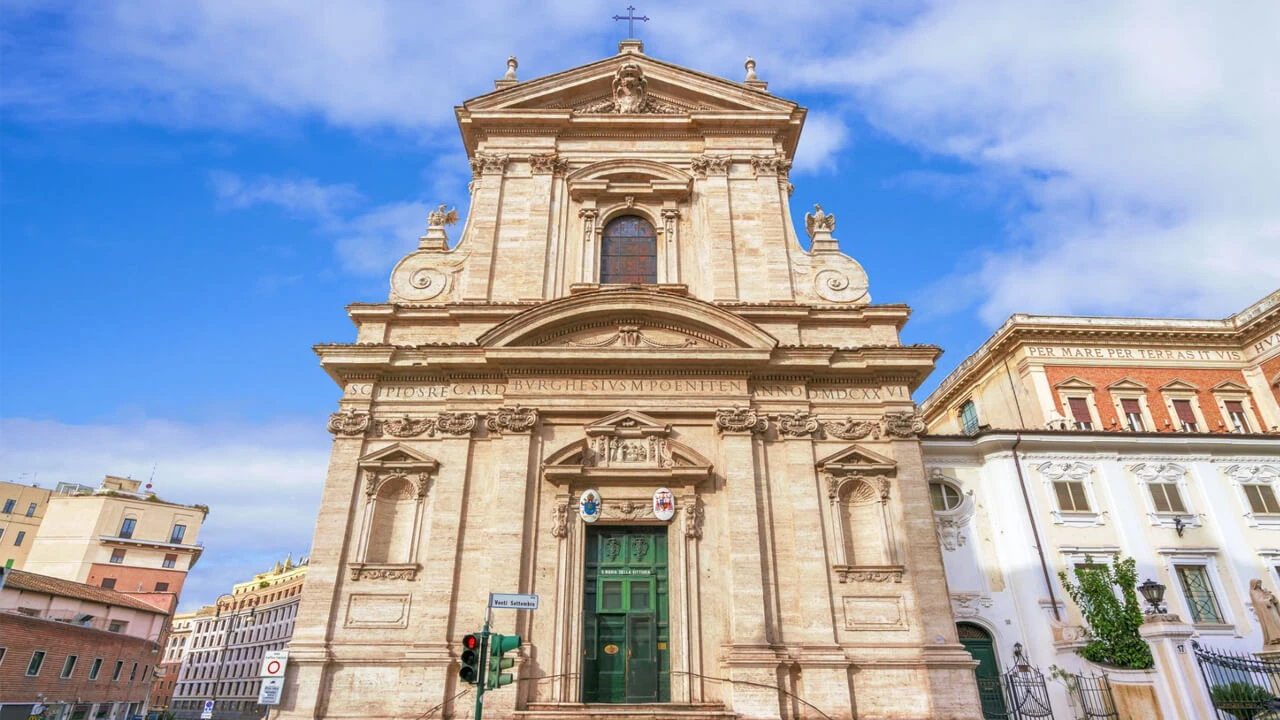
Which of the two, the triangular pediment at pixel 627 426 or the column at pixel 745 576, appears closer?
the column at pixel 745 576

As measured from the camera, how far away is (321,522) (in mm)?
16609

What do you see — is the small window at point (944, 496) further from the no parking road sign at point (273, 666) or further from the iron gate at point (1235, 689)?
the no parking road sign at point (273, 666)

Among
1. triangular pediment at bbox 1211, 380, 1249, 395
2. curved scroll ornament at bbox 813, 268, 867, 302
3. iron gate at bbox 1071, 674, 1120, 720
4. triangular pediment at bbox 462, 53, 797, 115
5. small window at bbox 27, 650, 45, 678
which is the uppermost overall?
triangular pediment at bbox 462, 53, 797, 115

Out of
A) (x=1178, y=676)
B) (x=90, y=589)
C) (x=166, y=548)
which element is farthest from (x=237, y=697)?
(x=1178, y=676)

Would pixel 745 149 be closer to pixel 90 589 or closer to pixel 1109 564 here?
pixel 1109 564

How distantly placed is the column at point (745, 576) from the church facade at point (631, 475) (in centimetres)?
5

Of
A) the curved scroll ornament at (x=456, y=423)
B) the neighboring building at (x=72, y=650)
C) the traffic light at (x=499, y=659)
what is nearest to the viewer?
the traffic light at (x=499, y=659)

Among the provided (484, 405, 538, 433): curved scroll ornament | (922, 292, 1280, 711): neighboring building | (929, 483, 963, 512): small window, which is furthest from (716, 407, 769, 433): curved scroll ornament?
(929, 483, 963, 512): small window

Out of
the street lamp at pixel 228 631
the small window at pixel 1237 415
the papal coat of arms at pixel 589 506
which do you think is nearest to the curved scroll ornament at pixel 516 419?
the papal coat of arms at pixel 589 506

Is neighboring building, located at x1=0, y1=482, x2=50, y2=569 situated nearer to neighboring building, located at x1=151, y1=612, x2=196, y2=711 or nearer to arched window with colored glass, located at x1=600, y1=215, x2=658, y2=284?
neighboring building, located at x1=151, y1=612, x2=196, y2=711

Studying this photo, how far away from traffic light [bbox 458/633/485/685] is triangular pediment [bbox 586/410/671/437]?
23.2 feet

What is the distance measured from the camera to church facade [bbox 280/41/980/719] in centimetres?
1527

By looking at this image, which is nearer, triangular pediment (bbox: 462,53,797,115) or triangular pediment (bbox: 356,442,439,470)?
triangular pediment (bbox: 356,442,439,470)

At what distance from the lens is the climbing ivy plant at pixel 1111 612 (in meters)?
16.5
